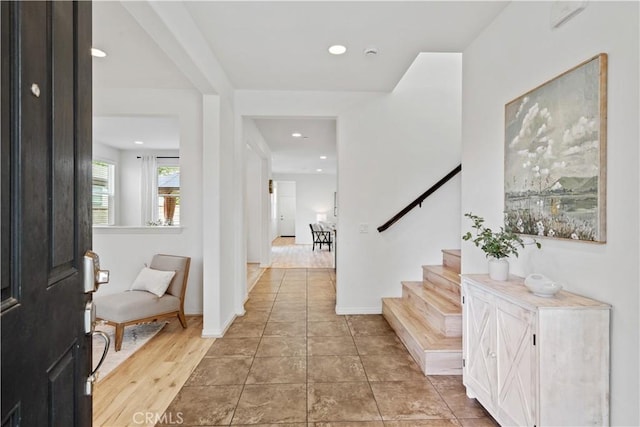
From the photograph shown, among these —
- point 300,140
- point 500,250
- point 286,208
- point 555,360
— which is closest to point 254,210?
point 300,140

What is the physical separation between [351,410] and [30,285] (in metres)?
1.89

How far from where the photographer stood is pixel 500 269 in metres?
1.90

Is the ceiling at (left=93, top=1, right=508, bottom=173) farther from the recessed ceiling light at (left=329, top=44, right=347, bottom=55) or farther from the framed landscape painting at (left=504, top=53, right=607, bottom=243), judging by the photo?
the framed landscape painting at (left=504, top=53, right=607, bottom=243)

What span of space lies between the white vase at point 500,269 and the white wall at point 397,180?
1.88m

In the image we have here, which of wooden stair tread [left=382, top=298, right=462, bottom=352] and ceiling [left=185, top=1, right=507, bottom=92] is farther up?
ceiling [left=185, top=1, right=507, bottom=92]

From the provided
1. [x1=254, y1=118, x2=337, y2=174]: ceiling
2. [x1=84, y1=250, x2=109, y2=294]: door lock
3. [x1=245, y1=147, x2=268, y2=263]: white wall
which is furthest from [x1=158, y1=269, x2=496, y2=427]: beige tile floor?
[x1=245, y1=147, x2=268, y2=263]: white wall

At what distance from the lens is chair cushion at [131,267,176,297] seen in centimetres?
312

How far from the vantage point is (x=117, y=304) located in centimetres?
283

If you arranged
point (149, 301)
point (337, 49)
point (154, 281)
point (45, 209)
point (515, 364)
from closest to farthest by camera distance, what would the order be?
1. point (45, 209)
2. point (515, 364)
3. point (337, 49)
4. point (149, 301)
5. point (154, 281)

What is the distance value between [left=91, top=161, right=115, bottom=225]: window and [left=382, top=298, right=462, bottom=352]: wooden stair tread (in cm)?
604

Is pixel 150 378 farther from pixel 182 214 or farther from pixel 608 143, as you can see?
pixel 608 143

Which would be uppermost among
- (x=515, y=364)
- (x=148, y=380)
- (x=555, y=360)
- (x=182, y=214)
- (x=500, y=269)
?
(x=182, y=214)

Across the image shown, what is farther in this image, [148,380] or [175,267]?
[175,267]

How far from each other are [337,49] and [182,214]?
2.45 m
